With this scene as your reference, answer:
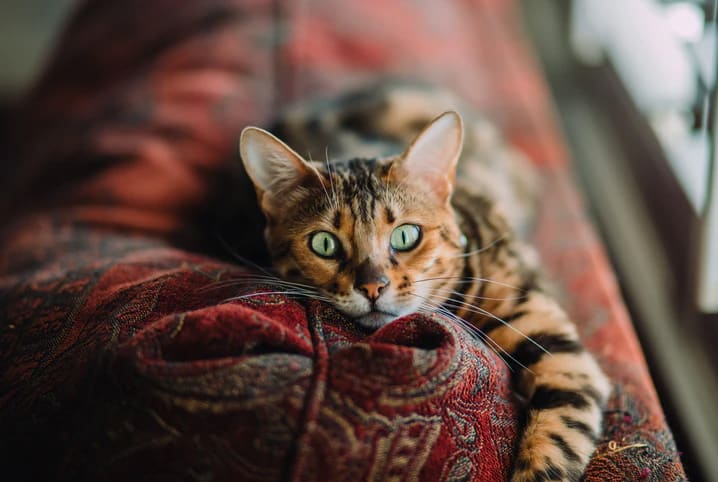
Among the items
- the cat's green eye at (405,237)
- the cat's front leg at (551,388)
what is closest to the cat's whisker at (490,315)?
the cat's front leg at (551,388)

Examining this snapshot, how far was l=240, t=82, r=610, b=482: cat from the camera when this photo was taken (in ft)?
3.19

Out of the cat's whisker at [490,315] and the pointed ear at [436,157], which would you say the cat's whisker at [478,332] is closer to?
the cat's whisker at [490,315]

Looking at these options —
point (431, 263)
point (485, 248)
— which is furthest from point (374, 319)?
point (485, 248)

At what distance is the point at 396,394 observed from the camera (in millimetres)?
757

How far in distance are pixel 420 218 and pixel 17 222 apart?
104 cm

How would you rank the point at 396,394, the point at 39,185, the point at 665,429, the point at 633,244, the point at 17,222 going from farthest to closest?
the point at 633,244, the point at 39,185, the point at 17,222, the point at 665,429, the point at 396,394

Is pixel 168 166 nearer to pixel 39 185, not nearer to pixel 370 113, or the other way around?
pixel 39 185

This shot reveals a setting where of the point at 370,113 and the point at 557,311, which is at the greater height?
the point at 370,113

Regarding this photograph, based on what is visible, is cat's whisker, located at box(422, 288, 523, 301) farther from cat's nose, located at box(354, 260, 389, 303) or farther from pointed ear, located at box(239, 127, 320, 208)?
pointed ear, located at box(239, 127, 320, 208)

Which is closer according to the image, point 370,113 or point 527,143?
point 370,113

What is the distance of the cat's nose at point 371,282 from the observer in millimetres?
972

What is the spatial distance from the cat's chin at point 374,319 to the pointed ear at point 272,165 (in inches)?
9.8

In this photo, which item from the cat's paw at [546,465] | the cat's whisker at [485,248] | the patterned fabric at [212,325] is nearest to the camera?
the patterned fabric at [212,325]

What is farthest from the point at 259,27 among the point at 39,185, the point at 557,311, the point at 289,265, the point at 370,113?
the point at 557,311
